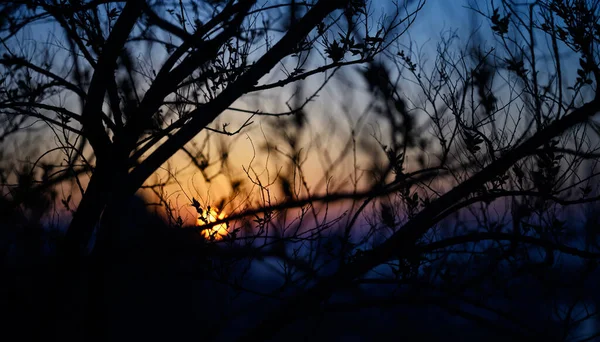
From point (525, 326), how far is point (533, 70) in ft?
7.55

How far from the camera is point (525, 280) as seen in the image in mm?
5238

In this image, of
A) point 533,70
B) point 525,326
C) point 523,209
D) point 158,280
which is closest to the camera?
point 525,326

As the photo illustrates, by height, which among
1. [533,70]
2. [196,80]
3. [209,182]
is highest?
[196,80]

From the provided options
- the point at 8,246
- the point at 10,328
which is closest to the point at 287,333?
the point at 10,328

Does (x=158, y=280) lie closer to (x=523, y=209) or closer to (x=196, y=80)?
(x=196, y=80)

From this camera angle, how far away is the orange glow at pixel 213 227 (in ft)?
15.8

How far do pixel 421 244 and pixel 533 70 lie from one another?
75.9 inches

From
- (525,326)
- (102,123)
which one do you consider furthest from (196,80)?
(525,326)

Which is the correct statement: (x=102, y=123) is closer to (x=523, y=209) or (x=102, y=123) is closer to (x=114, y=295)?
(x=114, y=295)

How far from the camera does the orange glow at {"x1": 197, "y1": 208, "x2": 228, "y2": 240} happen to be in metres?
4.80

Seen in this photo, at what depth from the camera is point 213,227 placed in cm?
486

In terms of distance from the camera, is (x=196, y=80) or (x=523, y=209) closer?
(x=523, y=209)

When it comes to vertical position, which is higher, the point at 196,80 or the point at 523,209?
the point at 196,80

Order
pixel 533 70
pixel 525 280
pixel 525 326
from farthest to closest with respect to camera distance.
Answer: pixel 525 280 → pixel 533 70 → pixel 525 326
